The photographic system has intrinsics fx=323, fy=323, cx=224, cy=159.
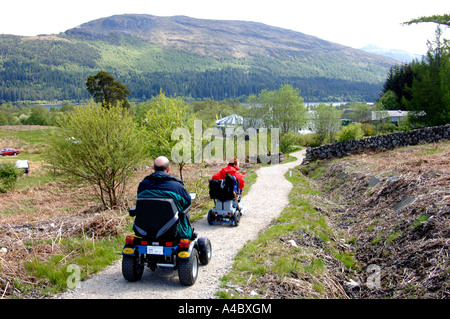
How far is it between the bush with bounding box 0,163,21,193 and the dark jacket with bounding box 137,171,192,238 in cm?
3321

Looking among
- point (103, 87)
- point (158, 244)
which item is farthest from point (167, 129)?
point (103, 87)

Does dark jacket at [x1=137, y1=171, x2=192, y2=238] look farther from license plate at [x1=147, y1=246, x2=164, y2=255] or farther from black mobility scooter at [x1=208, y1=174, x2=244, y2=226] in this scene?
black mobility scooter at [x1=208, y1=174, x2=244, y2=226]

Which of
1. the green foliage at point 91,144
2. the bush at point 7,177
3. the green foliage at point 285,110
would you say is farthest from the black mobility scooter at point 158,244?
the green foliage at point 285,110

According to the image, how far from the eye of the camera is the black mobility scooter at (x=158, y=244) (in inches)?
237

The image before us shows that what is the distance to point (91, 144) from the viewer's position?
15.4 meters

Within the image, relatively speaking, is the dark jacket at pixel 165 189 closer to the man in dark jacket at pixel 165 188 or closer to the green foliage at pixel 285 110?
the man in dark jacket at pixel 165 188

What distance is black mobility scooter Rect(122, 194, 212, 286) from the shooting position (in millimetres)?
6031

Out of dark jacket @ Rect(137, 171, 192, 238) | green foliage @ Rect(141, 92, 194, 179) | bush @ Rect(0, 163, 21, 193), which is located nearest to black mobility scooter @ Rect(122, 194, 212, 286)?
dark jacket @ Rect(137, 171, 192, 238)

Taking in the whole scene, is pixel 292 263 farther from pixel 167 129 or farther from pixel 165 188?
pixel 167 129

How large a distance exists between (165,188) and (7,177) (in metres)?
34.3

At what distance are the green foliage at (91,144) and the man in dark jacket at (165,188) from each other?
9785 mm
